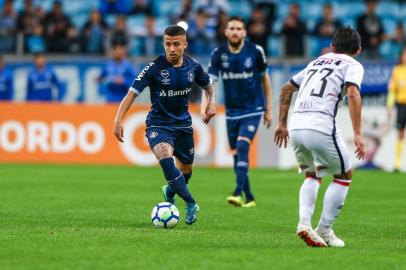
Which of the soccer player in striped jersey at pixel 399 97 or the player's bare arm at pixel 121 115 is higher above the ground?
the player's bare arm at pixel 121 115

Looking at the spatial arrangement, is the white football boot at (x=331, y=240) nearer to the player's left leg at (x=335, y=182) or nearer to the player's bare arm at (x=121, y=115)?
the player's left leg at (x=335, y=182)

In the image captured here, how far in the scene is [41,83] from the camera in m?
23.2

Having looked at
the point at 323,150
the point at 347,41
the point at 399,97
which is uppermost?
the point at 347,41

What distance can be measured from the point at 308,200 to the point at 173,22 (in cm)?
1595

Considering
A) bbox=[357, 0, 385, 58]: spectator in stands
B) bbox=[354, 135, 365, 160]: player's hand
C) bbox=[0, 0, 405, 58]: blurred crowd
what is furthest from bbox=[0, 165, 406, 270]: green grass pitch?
bbox=[357, 0, 385, 58]: spectator in stands

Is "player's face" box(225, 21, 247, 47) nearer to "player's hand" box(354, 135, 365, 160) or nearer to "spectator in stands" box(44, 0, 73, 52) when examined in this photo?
"player's hand" box(354, 135, 365, 160)

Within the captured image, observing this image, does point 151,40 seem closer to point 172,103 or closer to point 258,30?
point 258,30

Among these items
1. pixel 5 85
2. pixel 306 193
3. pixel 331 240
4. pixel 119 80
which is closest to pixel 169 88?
pixel 306 193

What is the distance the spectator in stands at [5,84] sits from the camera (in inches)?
928

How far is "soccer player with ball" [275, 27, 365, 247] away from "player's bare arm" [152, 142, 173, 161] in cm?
187

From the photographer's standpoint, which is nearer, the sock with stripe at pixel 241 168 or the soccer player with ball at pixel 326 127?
the soccer player with ball at pixel 326 127

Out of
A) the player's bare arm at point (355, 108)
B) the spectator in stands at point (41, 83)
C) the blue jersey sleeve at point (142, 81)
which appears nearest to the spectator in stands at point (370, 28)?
the spectator in stands at point (41, 83)

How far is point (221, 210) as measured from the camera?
41.6 feet

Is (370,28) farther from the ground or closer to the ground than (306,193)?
farther from the ground
